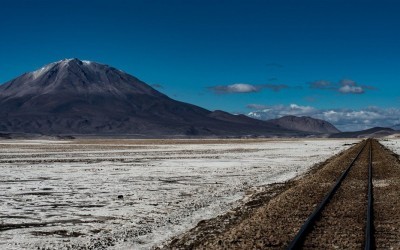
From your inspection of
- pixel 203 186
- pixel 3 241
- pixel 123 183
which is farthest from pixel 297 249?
pixel 123 183

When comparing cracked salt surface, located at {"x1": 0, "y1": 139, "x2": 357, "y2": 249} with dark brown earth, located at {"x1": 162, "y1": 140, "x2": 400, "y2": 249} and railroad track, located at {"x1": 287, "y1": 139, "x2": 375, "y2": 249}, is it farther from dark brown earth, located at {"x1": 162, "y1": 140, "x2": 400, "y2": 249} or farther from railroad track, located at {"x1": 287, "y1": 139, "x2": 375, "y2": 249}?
railroad track, located at {"x1": 287, "y1": 139, "x2": 375, "y2": 249}

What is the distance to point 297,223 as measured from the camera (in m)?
12.6

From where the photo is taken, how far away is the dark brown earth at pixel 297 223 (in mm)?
10641

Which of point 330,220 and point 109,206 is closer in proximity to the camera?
point 330,220

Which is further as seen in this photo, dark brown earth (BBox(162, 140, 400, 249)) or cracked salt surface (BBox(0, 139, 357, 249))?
cracked salt surface (BBox(0, 139, 357, 249))

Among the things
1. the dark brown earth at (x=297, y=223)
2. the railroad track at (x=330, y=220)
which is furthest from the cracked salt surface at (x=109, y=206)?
the railroad track at (x=330, y=220)

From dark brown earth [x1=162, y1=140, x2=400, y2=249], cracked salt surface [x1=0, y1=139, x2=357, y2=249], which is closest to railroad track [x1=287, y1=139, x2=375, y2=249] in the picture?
dark brown earth [x1=162, y1=140, x2=400, y2=249]

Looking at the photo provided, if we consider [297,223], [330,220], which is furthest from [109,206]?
[330,220]

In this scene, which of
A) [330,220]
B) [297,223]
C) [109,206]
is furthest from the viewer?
[109,206]

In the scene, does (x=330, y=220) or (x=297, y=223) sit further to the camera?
(x=330, y=220)

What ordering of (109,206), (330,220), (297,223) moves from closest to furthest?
(297,223), (330,220), (109,206)

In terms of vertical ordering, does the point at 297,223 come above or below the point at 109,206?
above

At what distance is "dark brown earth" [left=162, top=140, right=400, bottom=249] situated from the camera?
34.9 ft

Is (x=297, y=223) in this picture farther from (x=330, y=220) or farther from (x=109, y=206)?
(x=109, y=206)
